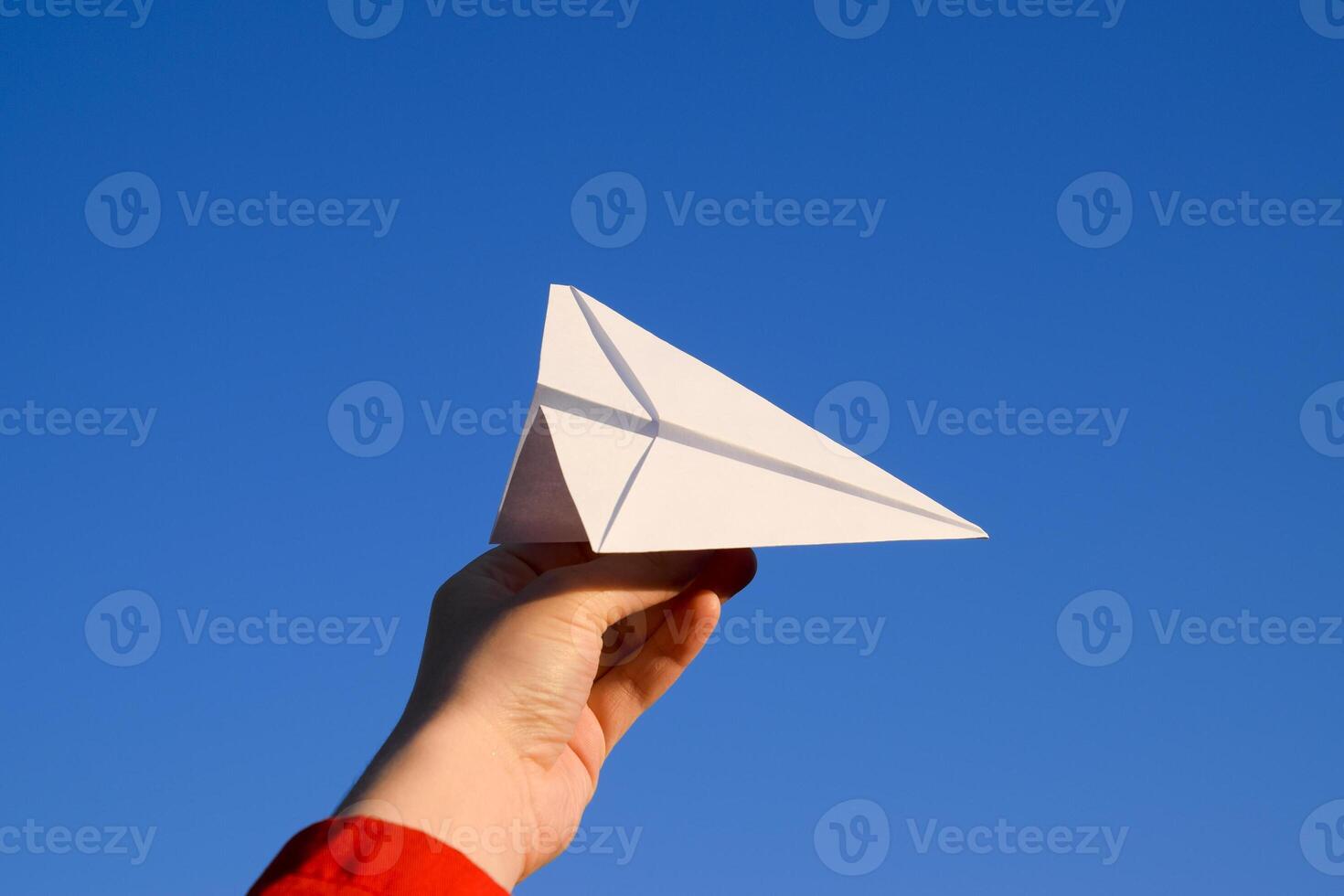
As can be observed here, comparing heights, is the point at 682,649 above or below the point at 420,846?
above

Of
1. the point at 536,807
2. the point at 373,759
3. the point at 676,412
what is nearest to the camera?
the point at 373,759

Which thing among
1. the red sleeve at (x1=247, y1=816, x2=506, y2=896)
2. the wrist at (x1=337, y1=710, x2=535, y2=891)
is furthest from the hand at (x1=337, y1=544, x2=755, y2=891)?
the red sleeve at (x1=247, y1=816, x2=506, y2=896)

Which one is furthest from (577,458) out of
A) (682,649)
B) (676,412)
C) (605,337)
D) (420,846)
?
(420,846)

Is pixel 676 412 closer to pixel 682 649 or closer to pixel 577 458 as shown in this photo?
pixel 577 458

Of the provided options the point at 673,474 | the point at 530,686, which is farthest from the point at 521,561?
the point at 673,474
